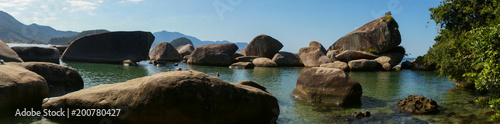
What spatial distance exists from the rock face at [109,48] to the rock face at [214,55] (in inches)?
279

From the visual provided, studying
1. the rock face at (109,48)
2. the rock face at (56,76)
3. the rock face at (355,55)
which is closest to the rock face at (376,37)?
the rock face at (355,55)

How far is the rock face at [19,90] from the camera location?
29.9 feet

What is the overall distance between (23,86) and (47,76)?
4.95m

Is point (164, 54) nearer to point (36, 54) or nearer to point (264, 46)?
point (264, 46)


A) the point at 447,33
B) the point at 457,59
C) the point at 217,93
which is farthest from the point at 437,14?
the point at 217,93

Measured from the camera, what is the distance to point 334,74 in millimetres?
14641

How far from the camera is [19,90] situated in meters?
9.52

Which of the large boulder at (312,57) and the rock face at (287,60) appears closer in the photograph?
the large boulder at (312,57)

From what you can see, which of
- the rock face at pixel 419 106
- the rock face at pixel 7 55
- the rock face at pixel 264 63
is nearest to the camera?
the rock face at pixel 419 106

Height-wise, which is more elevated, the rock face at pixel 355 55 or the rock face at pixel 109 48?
the rock face at pixel 355 55

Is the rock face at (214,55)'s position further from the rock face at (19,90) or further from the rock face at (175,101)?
the rock face at (175,101)

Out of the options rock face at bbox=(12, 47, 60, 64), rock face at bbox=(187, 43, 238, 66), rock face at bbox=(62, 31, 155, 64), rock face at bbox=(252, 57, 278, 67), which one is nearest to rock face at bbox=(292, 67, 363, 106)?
rock face at bbox=(252, 57, 278, 67)

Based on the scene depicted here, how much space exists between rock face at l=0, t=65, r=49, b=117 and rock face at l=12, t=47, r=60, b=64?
2523cm

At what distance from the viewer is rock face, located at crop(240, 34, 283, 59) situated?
49.1 metres
